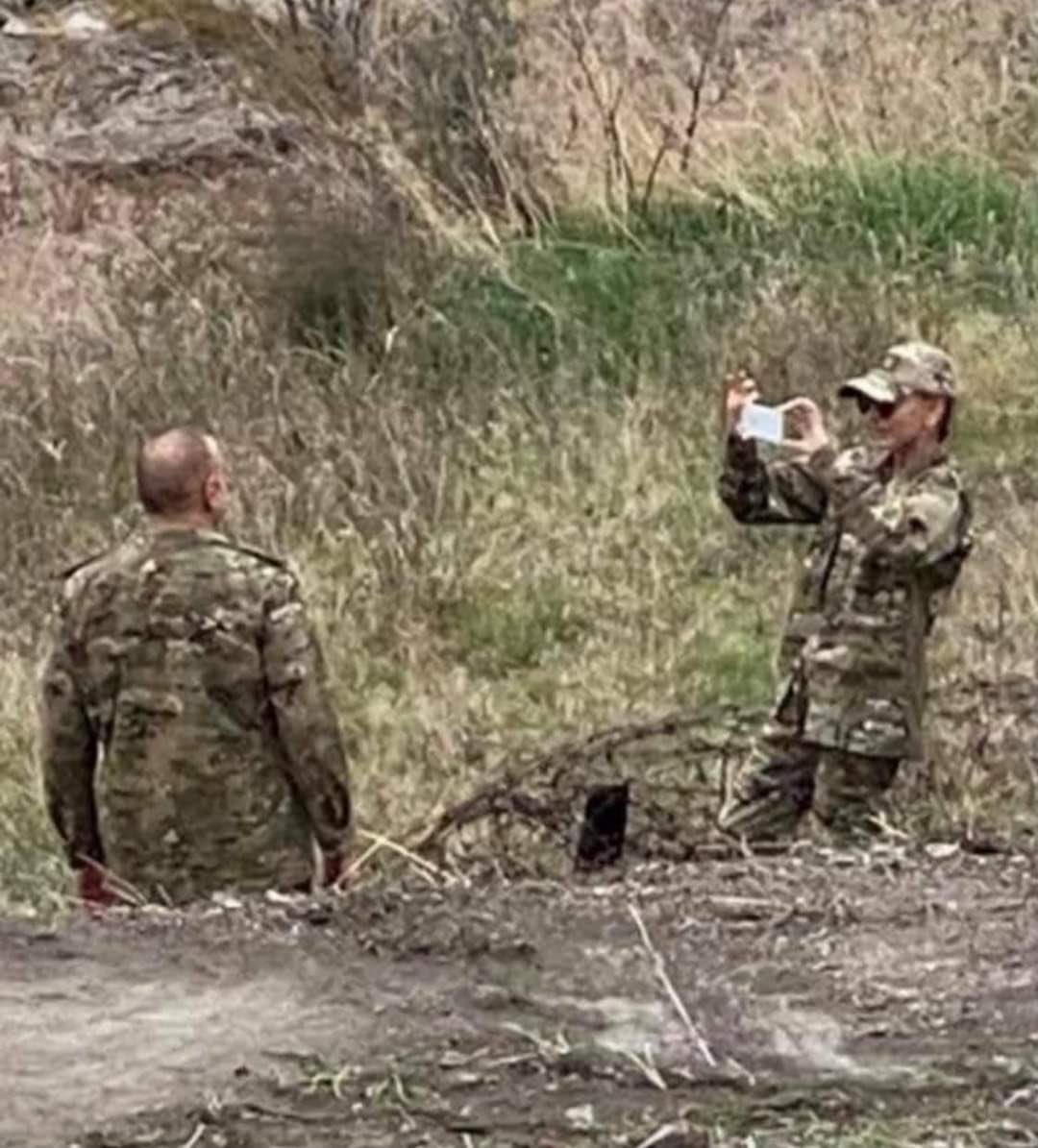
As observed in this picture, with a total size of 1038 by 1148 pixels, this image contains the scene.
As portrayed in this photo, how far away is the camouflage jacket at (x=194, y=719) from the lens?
19.2ft

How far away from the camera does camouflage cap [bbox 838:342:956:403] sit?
6348 millimetres

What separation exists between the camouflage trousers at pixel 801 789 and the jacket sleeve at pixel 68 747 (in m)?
1.37

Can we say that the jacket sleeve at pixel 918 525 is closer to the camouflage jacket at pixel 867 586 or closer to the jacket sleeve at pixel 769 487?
the camouflage jacket at pixel 867 586

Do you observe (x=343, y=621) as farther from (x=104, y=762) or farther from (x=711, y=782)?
(x=104, y=762)

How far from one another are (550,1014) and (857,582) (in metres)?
2.19

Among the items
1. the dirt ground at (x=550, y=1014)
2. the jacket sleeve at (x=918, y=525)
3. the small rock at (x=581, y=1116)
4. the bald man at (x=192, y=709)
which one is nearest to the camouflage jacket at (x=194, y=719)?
the bald man at (x=192, y=709)

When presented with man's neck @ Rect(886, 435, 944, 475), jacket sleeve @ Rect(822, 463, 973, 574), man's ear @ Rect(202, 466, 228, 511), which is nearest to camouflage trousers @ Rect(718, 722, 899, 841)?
jacket sleeve @ Rect(822, 463, 973, 574)

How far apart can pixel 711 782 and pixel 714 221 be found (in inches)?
180

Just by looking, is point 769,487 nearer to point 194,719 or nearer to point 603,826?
point 603,826

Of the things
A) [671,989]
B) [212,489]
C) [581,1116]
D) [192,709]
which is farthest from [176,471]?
[581,1116]

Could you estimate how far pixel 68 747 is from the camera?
A: 6.04 m

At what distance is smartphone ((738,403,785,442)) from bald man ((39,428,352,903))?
1.14m

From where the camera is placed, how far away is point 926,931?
4855mm

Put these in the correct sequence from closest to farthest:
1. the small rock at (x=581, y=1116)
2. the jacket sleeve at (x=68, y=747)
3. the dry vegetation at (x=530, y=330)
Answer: the small rock at (x=581, y=1116) → the jacket sleeve at (x=68, y=747) → the dry vegetation at (x=530, y=330)
